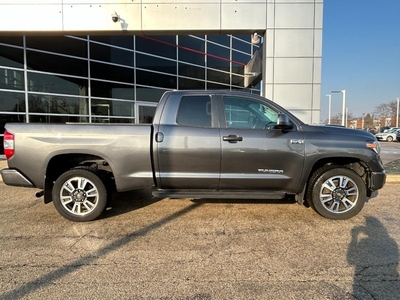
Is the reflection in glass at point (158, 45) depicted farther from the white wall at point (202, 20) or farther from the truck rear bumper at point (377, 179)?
the truck rear bumper at point (377, 179)

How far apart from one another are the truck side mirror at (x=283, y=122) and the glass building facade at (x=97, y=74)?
36.0 ft

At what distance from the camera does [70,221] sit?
4.13m

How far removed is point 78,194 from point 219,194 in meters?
2.22

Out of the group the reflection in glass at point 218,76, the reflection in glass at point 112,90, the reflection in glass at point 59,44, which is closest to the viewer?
the reflection in glass at point 59,44

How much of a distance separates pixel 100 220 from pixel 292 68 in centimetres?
798

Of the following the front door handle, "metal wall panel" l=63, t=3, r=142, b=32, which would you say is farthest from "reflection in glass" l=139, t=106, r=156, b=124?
Answer: the front door handle

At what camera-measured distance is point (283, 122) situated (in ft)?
12.6

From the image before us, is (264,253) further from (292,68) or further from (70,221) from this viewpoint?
(292,68)

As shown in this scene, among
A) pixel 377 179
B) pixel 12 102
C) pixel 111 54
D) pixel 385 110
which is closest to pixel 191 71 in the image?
pixel 111 54

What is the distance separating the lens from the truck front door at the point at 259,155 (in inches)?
158

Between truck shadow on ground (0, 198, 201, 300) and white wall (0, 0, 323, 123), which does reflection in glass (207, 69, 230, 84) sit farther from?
truck shadow on ground (0, 198, 201, 300)

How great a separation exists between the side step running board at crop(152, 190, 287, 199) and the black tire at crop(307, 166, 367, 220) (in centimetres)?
57

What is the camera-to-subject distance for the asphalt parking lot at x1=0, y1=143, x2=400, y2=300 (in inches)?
97.5

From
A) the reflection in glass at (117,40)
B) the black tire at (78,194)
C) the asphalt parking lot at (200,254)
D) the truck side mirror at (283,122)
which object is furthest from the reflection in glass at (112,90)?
the truck side mirror at (283,122)
